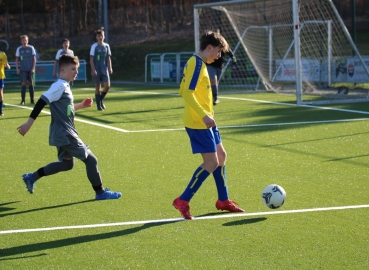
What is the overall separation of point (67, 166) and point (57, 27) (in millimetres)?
38767

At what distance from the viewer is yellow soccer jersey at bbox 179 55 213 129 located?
20.1ft

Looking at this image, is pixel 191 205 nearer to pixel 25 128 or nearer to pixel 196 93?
pixel 196 93

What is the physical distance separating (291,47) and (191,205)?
17053mm

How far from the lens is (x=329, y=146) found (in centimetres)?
1052

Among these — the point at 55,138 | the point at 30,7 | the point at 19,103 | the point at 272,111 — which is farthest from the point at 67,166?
the point at 30,7

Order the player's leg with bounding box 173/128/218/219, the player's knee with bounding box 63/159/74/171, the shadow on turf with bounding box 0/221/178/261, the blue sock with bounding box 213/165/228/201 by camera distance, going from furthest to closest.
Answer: the player's knee with bounding box 63/159/74/171 < the blue sock with bounding box 213/165/228/201 < the player's leg with bounding box 173/128/218/219 < the shadow on turf with bounding box 0/221/178/261

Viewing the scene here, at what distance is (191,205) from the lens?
6.81m

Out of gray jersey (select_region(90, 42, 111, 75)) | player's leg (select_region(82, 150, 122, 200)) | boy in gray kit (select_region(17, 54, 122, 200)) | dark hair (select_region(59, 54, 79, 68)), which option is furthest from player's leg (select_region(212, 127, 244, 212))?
gray jersey (select_region(90, 42, 111, 75))

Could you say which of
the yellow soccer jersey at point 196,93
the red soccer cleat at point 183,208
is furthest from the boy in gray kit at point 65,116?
the yellow soccer jersey at point 196,93

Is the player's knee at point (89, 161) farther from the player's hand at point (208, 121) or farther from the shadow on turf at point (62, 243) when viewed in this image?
the player's hand at point (208, 121)

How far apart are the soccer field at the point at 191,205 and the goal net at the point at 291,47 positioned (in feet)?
26.8

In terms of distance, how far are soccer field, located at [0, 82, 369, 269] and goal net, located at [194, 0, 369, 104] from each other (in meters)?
8.17

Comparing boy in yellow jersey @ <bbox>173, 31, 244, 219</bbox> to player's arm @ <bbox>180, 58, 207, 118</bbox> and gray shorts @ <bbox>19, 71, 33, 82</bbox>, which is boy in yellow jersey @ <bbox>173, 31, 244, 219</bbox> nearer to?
player's arm @ <bbox>180, 58, 207, 118</bbox>

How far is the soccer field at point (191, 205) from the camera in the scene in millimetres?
5148
